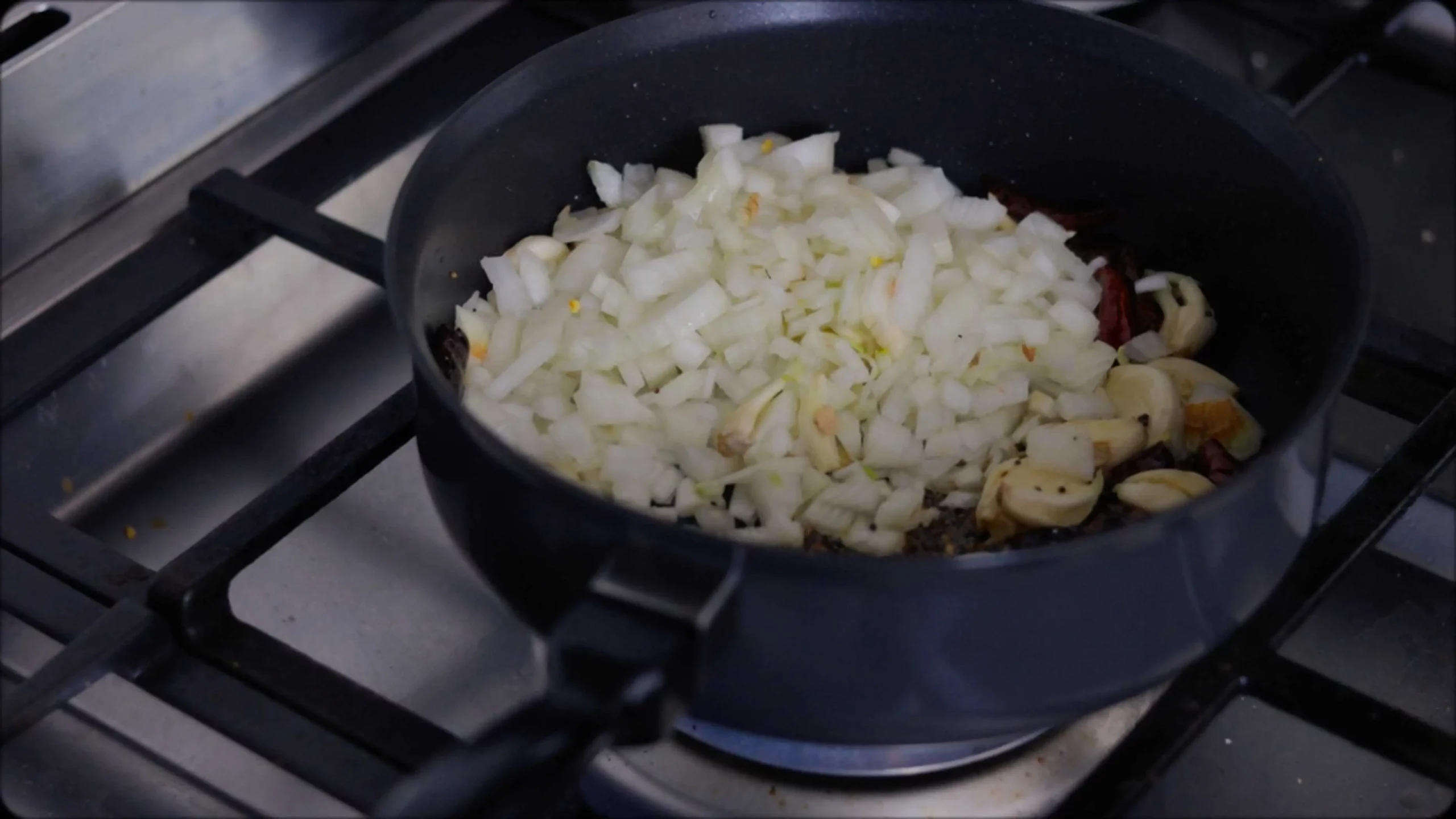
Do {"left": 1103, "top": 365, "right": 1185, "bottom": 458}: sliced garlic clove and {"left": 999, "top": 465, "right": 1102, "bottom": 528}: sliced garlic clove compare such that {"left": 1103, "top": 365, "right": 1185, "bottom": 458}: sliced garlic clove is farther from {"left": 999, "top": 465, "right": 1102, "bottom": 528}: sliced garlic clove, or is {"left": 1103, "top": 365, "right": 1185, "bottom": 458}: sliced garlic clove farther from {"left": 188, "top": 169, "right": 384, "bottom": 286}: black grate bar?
{"left": 188, "top": 169, "right": 384, "bottom": 286}: black grate bar

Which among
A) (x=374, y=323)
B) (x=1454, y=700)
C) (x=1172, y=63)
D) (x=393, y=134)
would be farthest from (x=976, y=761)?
(x=393, y=134)

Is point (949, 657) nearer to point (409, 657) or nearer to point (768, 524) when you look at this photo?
point (768, 524)

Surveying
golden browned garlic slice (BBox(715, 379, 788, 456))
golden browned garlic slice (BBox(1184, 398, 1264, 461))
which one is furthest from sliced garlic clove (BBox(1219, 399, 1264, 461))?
Result: golden browned garlic slice (BBox(715, 379, 788, 456))

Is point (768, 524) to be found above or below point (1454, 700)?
above

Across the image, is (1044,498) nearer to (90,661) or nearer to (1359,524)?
(1359,524)

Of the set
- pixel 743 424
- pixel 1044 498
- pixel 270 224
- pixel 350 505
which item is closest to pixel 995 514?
pixel 1044 498

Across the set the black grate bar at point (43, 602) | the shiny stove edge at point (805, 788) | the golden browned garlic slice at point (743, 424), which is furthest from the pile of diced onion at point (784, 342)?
the black grate bar at point (43, 602)
